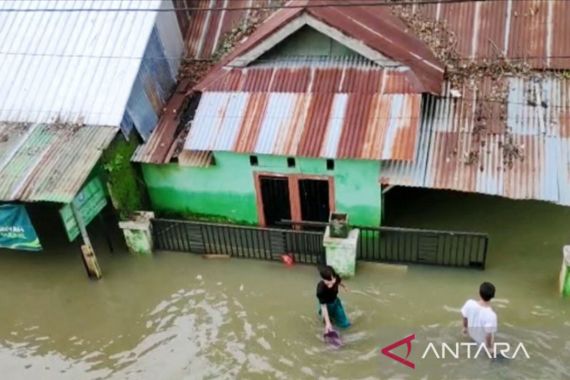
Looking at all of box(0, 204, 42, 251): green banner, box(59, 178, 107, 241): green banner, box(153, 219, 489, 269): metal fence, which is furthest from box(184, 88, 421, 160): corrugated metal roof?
box(0, 204, 42, 251): green banner

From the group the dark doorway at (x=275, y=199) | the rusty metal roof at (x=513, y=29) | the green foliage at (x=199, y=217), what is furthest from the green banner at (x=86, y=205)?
the rusty metal roof at (x=513, y=29)

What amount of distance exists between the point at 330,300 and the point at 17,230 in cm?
688

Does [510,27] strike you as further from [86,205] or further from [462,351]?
[86,205]

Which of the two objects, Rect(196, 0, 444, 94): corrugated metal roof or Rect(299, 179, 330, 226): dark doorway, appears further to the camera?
Rect(299, 179, 330, 226): dark doorway

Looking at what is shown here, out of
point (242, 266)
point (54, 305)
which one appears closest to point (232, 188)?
point (242, 266)

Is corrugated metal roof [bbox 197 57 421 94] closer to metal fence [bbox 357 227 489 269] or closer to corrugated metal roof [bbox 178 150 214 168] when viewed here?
corrugated metal roof [bbox 178 150 214 168]

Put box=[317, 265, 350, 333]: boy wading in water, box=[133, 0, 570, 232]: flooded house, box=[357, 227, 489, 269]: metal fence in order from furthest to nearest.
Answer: box=[357, 227, 489, 269]: metal fence → box=[133, 0, 570, 232]: flooded house → box=[317, 265, 350, 333]: boy wading in water

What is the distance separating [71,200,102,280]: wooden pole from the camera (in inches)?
500

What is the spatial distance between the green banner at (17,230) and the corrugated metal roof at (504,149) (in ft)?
24.5

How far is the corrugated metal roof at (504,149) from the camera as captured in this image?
12.3 meters

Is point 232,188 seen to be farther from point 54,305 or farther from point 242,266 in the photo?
point 54,305

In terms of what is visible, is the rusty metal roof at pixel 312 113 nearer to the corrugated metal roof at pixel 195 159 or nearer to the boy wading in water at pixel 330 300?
the corrugated metal roof at pixel 195 159

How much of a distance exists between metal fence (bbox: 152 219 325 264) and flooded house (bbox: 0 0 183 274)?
5.48 ft

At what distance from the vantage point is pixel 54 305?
13195 millimetres
